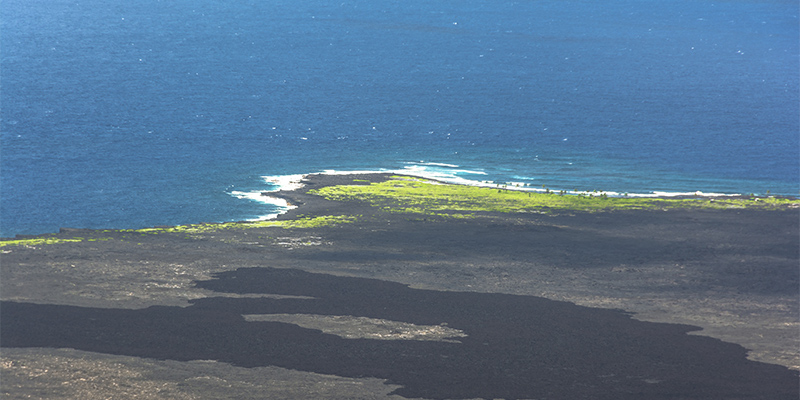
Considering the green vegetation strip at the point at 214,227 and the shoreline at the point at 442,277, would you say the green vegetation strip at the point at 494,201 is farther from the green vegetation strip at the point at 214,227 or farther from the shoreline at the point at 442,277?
the green vegetation strip at the point at 214,227

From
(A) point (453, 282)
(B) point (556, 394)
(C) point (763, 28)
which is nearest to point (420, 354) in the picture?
(B) point (556, 394)

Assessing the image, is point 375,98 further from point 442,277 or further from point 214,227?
point 442,277

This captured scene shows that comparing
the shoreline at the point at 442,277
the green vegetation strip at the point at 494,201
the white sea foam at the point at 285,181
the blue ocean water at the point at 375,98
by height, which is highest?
the blue ocean water at the point at 375,98

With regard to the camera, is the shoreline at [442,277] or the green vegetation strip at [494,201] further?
the green vegetation strip at [494,201]

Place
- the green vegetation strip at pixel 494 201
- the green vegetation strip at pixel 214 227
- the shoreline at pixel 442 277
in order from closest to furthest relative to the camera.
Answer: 1. the shoreline at pixel 442 277
2. the green vegetation strip at pixel 214 227
3. the green vegetation strip at pixel 494 201

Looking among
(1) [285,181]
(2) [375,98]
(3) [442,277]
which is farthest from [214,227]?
(2) [375,98]

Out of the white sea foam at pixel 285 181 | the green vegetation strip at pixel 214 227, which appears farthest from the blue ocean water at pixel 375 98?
the green vegetation strip at pixel 214 227

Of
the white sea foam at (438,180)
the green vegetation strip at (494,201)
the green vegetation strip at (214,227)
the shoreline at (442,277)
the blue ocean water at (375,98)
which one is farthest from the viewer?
the blue ocean water at (375,98)
